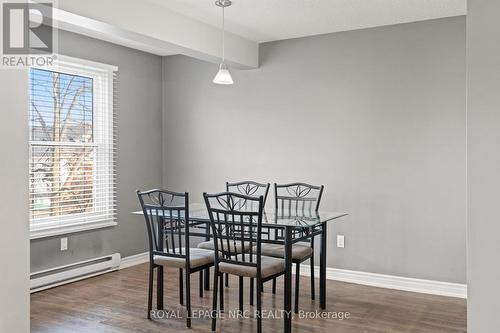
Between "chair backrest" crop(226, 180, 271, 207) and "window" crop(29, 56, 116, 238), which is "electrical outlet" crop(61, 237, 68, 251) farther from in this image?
"chair backrest" crop(226, 180, 271, 207)

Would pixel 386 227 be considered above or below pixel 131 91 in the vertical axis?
below

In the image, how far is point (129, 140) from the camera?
17.9 ft

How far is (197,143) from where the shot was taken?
18.6 ft

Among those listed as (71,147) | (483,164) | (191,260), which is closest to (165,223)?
(191,260)

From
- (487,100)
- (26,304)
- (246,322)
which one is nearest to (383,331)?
(246,322)

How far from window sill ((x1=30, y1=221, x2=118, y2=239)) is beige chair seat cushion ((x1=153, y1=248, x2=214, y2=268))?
4.52 ft

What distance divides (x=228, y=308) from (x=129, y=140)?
8.26ft

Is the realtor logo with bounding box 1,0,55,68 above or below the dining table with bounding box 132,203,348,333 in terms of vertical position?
above

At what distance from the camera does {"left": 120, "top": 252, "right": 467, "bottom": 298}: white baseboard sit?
4242mm

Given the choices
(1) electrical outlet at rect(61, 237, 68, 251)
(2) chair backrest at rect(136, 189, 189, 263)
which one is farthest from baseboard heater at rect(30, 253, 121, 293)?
(2) chair backrest at rect(136, 189, 189, 263)

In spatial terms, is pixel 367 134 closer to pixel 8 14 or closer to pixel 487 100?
pixel 487 100

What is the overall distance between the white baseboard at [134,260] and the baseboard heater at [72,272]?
17 cm

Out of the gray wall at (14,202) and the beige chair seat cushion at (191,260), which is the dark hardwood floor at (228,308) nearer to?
the beige chair seat cushion at (191,260)

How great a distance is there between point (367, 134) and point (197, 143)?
210 cm
